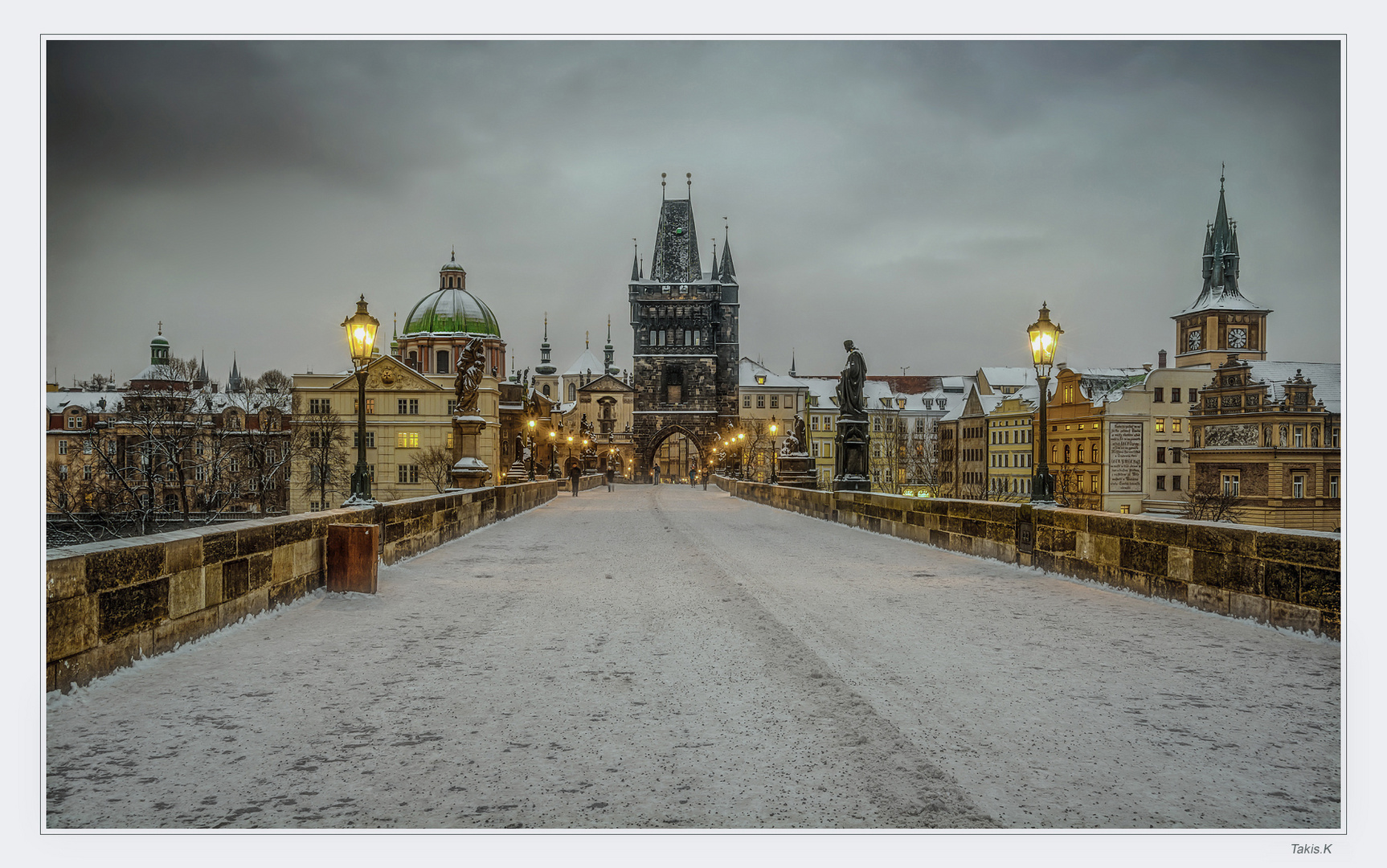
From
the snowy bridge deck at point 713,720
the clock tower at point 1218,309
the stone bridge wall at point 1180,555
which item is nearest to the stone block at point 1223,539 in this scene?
the stone bridge wall at point 1180,555

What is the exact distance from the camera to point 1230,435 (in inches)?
2132

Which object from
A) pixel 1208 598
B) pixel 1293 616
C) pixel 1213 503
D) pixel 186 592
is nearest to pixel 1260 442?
pixel 1213 503

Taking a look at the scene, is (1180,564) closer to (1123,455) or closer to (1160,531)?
(1160,531)

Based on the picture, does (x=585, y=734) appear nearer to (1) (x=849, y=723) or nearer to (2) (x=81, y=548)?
(1) (x=849, y=723)

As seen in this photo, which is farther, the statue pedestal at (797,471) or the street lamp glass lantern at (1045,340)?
the statue pedestal at (797,471)

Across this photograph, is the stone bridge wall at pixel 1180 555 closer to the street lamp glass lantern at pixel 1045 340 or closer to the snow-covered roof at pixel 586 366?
the street lamp glass lantern at pixel 1045 340

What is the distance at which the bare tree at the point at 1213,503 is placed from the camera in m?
47.5

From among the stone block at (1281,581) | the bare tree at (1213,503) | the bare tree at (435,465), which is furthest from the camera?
the bare tree at (435,465)

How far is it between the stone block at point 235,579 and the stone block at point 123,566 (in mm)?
952

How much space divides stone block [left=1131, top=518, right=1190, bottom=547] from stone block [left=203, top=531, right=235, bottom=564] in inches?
307
